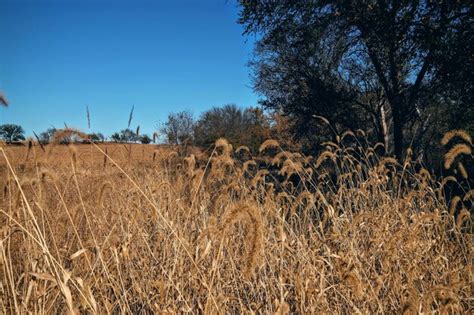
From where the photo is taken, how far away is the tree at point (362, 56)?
29.0 ft

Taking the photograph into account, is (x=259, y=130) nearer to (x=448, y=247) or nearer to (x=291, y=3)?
(x=291, y=3)

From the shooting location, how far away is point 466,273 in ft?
8.02

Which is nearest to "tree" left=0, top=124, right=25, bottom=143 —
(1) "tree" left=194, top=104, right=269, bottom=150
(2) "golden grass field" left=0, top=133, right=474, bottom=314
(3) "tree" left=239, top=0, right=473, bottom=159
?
(2) "golden grass field" left=0, top=133, right=474, bottom=314

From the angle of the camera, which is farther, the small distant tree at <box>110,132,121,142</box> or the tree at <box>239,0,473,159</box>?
the tree at <box>239,0,473,159</box>

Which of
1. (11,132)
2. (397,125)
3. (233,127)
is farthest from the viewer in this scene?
(233,127)

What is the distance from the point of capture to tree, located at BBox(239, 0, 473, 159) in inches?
348

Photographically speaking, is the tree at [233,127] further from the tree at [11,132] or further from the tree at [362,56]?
the tree at [11,132]

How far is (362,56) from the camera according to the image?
12062 mm

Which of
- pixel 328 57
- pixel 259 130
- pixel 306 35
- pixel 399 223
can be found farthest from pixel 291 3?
pixel 259 130

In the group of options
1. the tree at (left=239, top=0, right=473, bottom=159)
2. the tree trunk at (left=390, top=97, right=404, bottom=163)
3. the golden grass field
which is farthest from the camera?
the tree trunk at (left=390, top=97, right=404, bottom=163)

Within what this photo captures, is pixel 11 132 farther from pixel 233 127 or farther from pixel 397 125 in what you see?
pixel 233 127

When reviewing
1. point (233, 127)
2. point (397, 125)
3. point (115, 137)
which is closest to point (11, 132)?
point (115, 137)

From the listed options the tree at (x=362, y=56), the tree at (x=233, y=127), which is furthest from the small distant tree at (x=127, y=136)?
the tree at (x=233, y=127)

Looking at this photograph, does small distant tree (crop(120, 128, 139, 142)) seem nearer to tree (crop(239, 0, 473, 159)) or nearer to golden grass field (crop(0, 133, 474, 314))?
golden grass field (crop(0, 133, 474, 314))
